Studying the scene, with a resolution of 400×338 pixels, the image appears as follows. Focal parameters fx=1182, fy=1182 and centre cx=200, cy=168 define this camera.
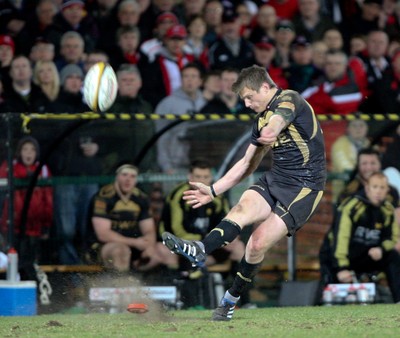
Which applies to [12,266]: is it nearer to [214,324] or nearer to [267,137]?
[214,324]

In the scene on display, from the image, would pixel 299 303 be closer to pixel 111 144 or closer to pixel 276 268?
pixel 276 268

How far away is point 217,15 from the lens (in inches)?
627

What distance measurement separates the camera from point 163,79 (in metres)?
14.6

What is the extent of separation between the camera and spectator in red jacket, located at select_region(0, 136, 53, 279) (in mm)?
12148

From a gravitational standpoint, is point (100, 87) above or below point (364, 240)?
above

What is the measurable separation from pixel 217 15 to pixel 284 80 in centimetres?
131

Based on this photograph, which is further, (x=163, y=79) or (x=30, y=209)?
(x=163, y=79)

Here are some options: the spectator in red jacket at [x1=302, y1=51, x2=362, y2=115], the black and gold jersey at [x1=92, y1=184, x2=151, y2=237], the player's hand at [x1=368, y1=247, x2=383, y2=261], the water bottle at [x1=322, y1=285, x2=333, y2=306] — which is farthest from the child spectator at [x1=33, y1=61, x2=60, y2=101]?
the player's hand at [x1=368, y1=247, x2=383, y2=261]

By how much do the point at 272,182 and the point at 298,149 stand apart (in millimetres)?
347

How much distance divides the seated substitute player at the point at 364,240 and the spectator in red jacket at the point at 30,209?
3.11 metres

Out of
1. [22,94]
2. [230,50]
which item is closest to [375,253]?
[230,50]

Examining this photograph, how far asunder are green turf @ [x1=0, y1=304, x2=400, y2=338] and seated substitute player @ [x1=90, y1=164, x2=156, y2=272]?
4.39 feet

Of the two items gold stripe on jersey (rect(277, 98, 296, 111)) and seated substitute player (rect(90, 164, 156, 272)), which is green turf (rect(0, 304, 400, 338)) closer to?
seated substitute player (rect(90, 164, 156, 272))

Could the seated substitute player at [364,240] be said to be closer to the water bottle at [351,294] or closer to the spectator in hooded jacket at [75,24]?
the water bottle at [351,294]
